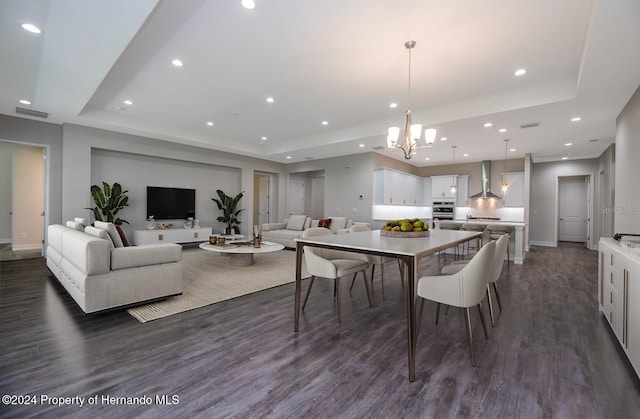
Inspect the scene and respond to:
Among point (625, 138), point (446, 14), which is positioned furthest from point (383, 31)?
point (625, 138)

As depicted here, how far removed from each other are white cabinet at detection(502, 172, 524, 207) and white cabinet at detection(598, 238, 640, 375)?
619cm

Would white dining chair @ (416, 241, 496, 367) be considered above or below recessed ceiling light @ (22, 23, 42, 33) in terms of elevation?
below

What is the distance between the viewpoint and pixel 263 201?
35.9 ft

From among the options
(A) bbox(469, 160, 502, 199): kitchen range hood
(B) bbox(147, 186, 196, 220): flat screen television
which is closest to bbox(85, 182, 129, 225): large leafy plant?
(B) bbox(147, 186, 196, 220): flat screen television

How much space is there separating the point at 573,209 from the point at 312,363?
448 inches

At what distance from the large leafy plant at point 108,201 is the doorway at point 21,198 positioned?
74.1 inches

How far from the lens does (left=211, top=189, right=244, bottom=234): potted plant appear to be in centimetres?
845

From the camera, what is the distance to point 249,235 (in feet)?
29.8

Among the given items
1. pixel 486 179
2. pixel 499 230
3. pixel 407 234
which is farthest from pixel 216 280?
pixel 486 179

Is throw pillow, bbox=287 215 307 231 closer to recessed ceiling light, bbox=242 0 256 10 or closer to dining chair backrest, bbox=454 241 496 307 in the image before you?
recessed ceiling light, bbox=242 0 256 10

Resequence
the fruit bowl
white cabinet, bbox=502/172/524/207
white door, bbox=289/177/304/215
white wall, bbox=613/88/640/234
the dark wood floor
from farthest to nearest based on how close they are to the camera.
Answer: white door, bbox=289/177/304/215 → white cabinet, bbox=502/172/524/207 → white wall, bbox=613/88/640/234 → the fruit bowl → the dark wood floor

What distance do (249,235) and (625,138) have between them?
8.42 metres

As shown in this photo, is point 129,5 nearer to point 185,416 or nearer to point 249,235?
point 185,416

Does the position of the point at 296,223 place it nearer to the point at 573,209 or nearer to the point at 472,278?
the point at 472,278
